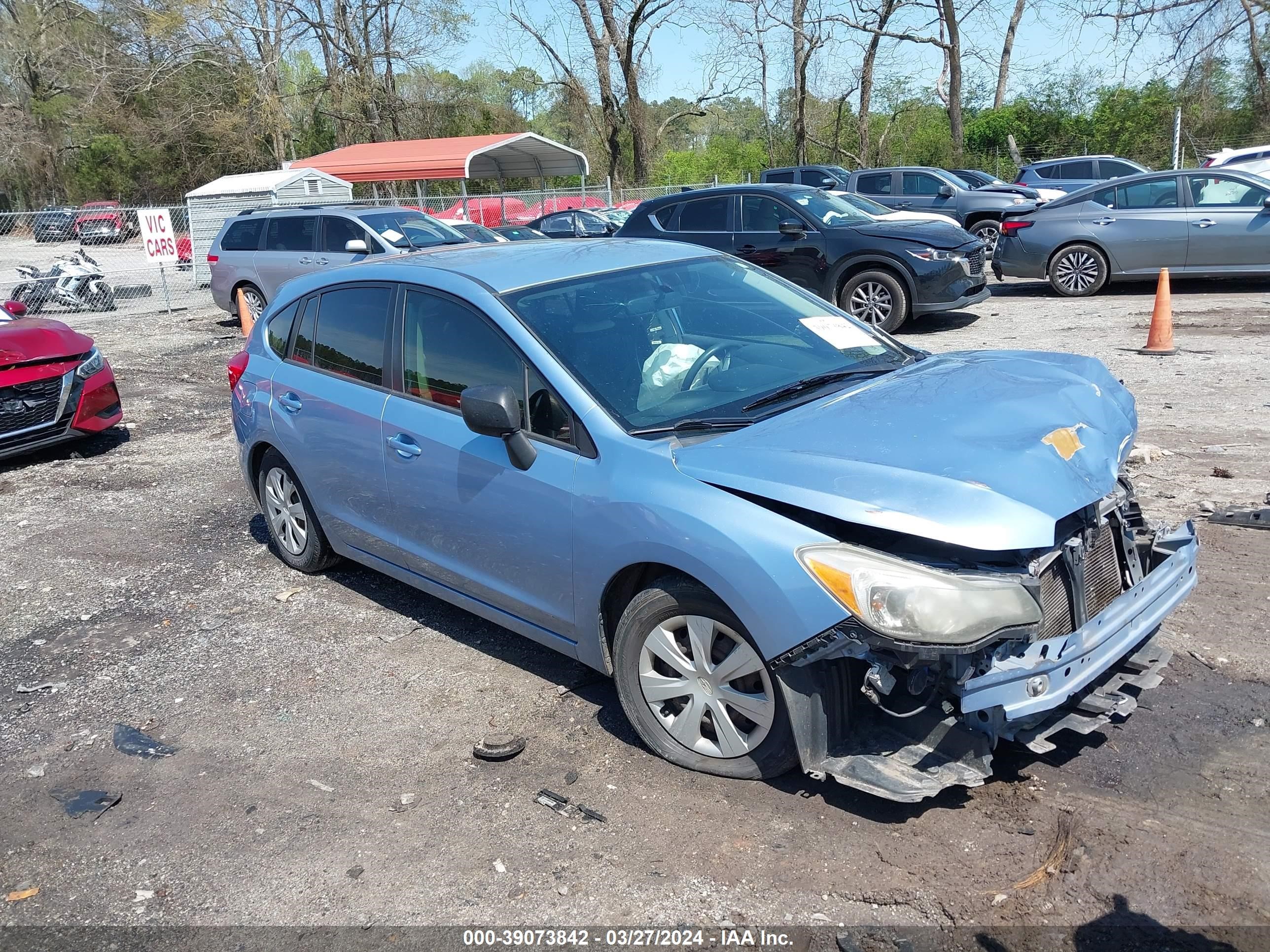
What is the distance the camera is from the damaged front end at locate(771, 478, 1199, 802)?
3.01 meters

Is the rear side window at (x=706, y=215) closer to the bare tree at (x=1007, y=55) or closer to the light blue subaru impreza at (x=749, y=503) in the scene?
the light blue subaru impreza at (x=749, y=503)

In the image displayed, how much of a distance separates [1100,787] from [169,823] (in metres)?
3.15

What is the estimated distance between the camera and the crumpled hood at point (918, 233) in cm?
1205

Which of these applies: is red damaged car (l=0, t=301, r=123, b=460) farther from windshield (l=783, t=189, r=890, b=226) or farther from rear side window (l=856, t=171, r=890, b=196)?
rear side window (l=856, t=171, r=890, b=196)

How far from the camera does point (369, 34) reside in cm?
4359

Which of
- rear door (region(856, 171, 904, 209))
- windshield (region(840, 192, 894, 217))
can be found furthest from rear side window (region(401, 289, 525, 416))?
rear door (region(856, 171, 904, 209))

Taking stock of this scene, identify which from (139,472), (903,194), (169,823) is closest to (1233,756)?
(169,823)

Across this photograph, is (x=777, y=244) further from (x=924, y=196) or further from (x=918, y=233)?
(x=924, y=196)

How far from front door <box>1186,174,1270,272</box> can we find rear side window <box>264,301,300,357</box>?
467 inches

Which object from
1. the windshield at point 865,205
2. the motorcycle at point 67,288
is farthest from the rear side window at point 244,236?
the windshield at point 865,205

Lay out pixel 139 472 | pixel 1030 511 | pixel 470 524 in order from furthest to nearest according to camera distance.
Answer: pixel 139 472
pixel 470 524
pixel 1030 511

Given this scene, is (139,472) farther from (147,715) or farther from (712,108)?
(712,108)

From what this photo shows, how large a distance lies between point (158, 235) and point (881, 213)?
13482 millimetres

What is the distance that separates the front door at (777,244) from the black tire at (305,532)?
785 cm
